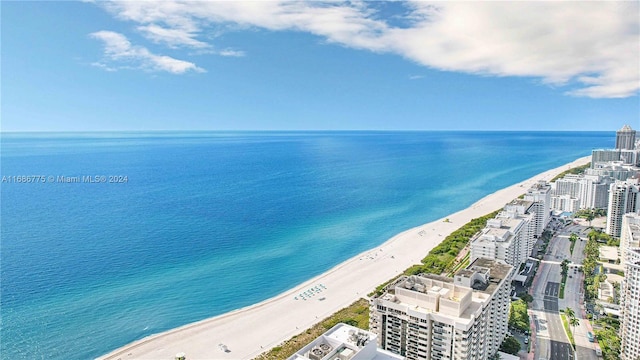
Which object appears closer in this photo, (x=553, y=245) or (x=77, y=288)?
(x=77, y=288)

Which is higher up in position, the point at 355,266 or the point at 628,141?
the point at 628,141

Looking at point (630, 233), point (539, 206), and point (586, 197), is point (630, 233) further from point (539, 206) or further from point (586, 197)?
point (586, 197)

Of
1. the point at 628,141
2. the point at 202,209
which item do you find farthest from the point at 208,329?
→ the point at 628,141

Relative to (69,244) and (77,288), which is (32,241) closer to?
(69,244)

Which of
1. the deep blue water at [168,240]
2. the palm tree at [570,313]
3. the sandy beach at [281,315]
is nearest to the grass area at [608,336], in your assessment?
the palm tree at [570,313]

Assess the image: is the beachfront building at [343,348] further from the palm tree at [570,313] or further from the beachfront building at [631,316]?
the palm tree at [570,313]

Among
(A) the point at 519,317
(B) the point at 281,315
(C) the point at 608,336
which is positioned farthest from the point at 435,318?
(C) the point at 608,336
